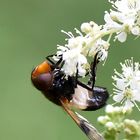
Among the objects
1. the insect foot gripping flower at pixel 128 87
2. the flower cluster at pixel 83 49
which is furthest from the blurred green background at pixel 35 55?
the flower cluster at pixel 83 49

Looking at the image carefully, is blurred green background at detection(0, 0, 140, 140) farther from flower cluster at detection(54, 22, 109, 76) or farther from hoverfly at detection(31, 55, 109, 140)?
flower cluster at detection(54, 22, 109, 76)

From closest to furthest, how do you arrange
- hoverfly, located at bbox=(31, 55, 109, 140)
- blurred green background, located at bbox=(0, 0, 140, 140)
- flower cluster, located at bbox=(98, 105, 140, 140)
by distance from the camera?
flower cluster, located at bbox=(98, 105, 140, 140) < hoverfly, located at bbox=(31, 55, 109, 140) < blurred green background, located at bbox=(0, 0, 140, 140)

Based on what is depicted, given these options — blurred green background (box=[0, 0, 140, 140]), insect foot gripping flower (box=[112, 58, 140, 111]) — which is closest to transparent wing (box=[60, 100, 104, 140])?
insect foot gripping flower (box=[112, 58, 140, 111])

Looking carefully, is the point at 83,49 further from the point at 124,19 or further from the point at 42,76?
the point at 42,76

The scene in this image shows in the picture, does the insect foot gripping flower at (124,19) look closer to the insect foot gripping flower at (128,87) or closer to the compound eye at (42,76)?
the insect foot gripping flower at (128,87)

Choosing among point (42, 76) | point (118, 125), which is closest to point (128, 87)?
point (118, 125)

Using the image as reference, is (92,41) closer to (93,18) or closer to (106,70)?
(106,70)
